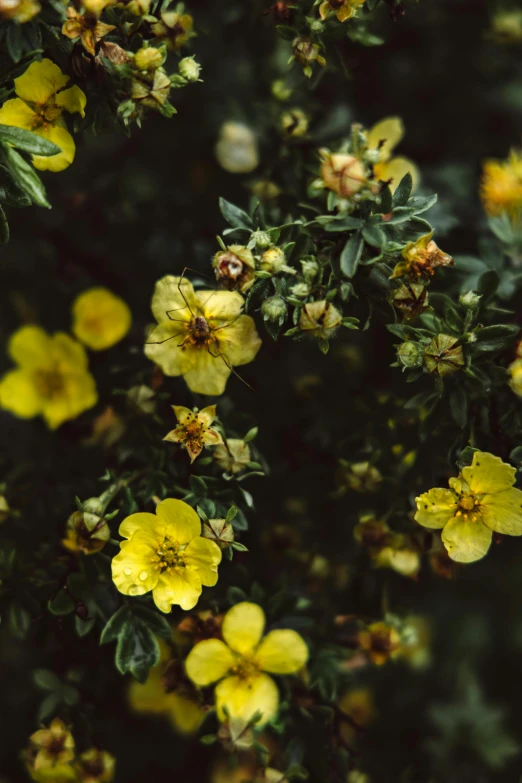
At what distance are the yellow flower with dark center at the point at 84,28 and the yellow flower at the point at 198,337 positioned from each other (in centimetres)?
49

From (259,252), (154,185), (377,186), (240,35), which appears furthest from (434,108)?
(259,252)

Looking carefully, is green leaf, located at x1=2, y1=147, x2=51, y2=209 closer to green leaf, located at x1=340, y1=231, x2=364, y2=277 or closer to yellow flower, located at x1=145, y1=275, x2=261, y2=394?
yellow flower, located at x1=145, y1=275, x2=261, y2=394

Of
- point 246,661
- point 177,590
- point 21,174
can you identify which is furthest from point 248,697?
point 21,174

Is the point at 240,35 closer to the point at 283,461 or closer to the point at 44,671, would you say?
the point at 283,461

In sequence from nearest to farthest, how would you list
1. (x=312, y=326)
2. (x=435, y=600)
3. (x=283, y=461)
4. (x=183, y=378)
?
(x=312, y=326), (x=183, y=378), (x=283, y=461), (x=435, y=600)

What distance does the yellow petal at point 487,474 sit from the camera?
1579 mm

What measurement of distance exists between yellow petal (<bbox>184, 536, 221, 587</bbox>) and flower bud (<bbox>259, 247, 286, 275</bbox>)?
0.56 meters

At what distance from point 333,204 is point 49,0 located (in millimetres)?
687

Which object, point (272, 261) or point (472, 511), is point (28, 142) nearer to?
point (272, 261)

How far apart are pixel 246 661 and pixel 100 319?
0.99 meters

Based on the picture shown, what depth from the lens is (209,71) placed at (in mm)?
2512

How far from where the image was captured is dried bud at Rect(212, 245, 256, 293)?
1.52m

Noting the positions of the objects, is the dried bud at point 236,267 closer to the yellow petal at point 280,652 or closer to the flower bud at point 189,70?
the flower bud at point 189,70

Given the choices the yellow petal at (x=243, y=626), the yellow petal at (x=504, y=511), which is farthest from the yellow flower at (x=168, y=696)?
the yellow petal at (x=504, y=511)
